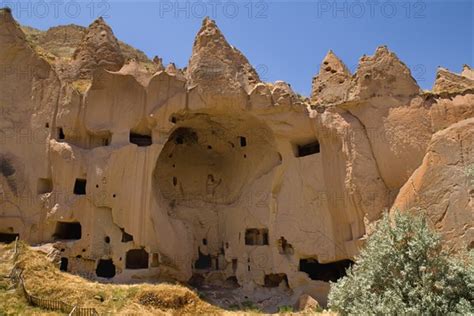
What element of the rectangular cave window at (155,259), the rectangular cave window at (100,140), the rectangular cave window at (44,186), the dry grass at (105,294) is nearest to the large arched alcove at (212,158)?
the rectangular cave window at (100,140)

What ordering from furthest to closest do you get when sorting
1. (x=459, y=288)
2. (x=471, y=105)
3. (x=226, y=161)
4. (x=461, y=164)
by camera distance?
(x=226, y=161), (x=471, y=105), (x=461, y=164), (x=459, y=288)

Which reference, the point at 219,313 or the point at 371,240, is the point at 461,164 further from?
the point at 219,313

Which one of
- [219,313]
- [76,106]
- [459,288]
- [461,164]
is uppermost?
[76,106]

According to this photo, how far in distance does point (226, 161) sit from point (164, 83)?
299 inches

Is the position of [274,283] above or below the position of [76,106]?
below

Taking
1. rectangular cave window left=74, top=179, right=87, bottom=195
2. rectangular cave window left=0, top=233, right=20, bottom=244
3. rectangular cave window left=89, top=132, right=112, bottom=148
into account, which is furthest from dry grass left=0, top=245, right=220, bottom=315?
rectangular cave window left=89, top=132, right=112, bottom=148

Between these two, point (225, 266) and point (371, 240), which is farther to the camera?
point (225, 266)

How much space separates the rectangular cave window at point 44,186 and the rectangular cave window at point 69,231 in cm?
189

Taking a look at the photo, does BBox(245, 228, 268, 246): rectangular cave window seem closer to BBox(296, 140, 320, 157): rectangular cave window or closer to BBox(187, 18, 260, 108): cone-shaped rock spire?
BBox(296, 140, 320, 157): rectangular cave window

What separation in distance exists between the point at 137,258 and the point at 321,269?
10260 millimetres

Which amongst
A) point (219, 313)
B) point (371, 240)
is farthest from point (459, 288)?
point (219, 313)

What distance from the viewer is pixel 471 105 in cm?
2012

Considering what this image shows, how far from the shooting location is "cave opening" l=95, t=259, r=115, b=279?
75.7 feet

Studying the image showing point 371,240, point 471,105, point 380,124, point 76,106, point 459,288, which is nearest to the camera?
point 459,288
